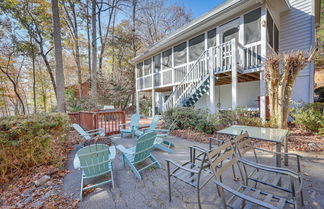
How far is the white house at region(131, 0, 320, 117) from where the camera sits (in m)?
5.81

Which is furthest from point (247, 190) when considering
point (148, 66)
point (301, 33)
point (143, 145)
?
point (148, 66)

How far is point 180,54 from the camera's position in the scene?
9141mm

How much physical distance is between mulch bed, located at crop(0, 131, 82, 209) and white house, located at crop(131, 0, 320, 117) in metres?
5.72

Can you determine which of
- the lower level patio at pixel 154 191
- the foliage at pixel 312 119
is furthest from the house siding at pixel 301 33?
the lower level patio at pixel 154 191

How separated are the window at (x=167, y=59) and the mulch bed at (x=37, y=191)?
8.41 m

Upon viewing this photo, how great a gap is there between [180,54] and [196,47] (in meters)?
1.23

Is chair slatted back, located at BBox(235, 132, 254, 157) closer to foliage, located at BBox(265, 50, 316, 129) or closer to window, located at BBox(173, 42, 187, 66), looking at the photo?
foliage, located at BBox(265, 50, 316, 129)

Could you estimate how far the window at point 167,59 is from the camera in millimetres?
9802

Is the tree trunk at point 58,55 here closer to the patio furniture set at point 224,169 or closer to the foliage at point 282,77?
the patio furniture set at point 224,169

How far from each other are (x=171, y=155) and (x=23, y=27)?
46.9 ft

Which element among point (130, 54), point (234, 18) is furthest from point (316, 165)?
point (130, 54)

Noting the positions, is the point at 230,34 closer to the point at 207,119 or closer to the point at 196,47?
the point at 196,47

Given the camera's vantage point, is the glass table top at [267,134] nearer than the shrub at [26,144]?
Yes

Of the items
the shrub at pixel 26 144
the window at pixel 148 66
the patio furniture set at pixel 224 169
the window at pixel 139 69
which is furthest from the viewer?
the window at pixel 139 69
